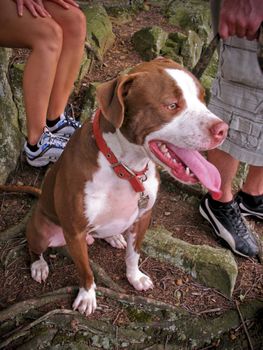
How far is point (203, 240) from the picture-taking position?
336 centimetres

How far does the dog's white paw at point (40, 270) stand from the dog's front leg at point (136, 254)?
495 millimetres

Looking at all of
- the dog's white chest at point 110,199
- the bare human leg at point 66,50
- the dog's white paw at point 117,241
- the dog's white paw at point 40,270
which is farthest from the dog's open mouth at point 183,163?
the bare human leg at point 66,50

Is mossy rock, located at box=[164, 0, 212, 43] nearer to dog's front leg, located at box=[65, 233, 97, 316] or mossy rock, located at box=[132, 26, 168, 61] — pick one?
mossy rock, located at box=[132, 26, 168, 61]

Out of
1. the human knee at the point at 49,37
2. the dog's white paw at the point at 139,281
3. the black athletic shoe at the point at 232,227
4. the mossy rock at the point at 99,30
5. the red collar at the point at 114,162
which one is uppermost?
the human knee at the point at 49,37

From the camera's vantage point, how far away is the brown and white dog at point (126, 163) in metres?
2.10

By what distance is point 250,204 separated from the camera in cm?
352

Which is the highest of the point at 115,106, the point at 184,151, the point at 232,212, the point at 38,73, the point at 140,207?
the point at 115,106

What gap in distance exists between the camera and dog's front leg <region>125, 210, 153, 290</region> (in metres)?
2.78

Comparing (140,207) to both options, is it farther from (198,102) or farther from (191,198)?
(191,198)

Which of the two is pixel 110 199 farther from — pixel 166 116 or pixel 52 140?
pixel 52 140

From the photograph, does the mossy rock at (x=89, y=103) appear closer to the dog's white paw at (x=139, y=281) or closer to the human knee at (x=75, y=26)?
the human knee at (x=75, y=26)

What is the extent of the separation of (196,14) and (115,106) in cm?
433

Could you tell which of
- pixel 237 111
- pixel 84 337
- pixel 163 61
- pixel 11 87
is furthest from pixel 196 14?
pixel 84 337

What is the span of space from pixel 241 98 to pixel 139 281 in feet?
4.16
